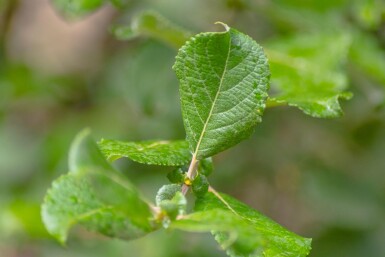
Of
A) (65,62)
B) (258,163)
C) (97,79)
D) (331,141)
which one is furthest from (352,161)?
(65,62)

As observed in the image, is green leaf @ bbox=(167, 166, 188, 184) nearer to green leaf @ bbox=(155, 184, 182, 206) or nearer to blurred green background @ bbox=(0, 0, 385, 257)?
green leaf @ bbox=(155, 184, 182, 206)

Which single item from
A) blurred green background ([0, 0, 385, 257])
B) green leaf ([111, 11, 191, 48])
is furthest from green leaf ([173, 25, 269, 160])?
blurred green background ([0, 0, 385, 257])

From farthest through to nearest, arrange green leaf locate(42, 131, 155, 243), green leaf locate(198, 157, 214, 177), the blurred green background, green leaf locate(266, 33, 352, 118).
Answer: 1. the blurred green background
2. green leaf locate(266, 33, 352, 118)
3. green leaf locate(198, 157, 214, 177)
4. green leaf locate(42, 131, 155, 243)

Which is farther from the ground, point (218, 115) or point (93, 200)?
point (218, 115)

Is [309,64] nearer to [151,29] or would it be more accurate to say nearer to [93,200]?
[151,29]

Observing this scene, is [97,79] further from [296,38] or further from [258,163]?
[296,38]

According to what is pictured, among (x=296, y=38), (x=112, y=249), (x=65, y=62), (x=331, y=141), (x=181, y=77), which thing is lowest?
(x=112, y=249)

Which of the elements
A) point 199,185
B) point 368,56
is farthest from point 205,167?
point 368,56
